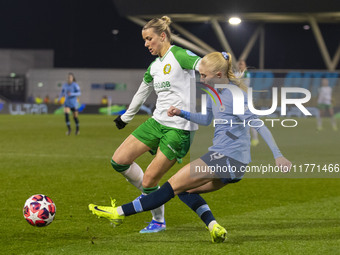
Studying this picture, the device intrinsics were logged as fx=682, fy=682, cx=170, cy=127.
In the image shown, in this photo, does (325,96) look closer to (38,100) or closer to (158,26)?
(158,26)

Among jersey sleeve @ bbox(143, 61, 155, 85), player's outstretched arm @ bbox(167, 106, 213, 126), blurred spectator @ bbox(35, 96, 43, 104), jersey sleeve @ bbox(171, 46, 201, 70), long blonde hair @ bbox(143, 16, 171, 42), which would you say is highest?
long blonde hair @ bbox(143, 16, 171, 42)

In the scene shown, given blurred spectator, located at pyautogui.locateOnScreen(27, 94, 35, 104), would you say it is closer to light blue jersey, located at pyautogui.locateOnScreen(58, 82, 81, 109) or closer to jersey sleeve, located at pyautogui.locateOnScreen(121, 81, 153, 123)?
light blue jersey, located at pyautogui.locateOnScreen(58, 82, 81, 109)

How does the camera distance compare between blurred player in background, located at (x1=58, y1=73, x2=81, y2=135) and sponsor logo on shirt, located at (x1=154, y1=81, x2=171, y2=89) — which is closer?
sponsor logo on shirt, located at (x1=154, y1=81, x2=171, y2=89)

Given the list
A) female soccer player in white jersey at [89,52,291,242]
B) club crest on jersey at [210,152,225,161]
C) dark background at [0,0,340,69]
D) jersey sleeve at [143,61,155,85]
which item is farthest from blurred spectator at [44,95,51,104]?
club crest on jersey at [210,152,225,161]

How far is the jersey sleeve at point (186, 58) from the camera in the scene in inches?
241

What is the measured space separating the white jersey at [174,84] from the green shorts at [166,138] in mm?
53

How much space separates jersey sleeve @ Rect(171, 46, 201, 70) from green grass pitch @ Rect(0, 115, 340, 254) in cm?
157

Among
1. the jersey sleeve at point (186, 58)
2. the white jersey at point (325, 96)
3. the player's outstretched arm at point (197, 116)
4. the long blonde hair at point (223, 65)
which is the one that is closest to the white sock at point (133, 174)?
the jersey sleeve at point (186, 58)

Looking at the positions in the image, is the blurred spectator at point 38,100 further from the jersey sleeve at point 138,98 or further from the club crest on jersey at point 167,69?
the club crest on jersey at point 167,69

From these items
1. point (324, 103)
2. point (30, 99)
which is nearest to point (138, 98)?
point (324, 103)

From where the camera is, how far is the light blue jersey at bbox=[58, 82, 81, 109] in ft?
71.7

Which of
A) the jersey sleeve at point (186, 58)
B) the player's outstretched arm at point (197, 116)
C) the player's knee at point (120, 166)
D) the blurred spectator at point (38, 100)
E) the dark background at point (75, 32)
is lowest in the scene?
the player's knee at point (120, 166)

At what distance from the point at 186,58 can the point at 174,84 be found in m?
0.28

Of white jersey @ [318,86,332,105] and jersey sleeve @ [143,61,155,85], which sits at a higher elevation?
white jersey @ [318,86,332,105]
